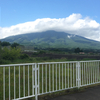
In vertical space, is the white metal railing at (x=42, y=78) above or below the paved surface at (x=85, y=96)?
above

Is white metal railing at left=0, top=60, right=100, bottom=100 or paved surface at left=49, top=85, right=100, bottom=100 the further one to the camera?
paved surface at left=49, top=85, right=100, bottom=100

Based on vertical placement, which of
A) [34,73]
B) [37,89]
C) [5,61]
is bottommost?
[5,61]

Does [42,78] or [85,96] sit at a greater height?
[42,78]

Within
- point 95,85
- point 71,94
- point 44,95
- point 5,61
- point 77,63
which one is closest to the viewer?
point 44,95

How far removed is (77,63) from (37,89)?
151cm

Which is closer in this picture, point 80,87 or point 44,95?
point 44,95

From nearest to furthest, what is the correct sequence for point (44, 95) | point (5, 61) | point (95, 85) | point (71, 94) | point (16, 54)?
point (44, 95), point (71, 94), point (95, 85), point (5, 61), point (16, 54)

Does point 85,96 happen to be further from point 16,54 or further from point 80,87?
point 16,54

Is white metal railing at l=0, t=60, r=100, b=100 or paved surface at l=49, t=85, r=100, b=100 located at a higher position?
white metal railing at l=0, t=60, r=100, b=100

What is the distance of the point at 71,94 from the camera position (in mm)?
3266

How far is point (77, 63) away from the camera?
363 cm

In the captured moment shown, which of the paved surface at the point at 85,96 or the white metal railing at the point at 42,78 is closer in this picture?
the white metal railing at the point at 42,78

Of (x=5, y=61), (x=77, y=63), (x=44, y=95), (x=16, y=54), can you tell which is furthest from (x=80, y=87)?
(x=16, y=54)

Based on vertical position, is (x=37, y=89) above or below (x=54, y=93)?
above
